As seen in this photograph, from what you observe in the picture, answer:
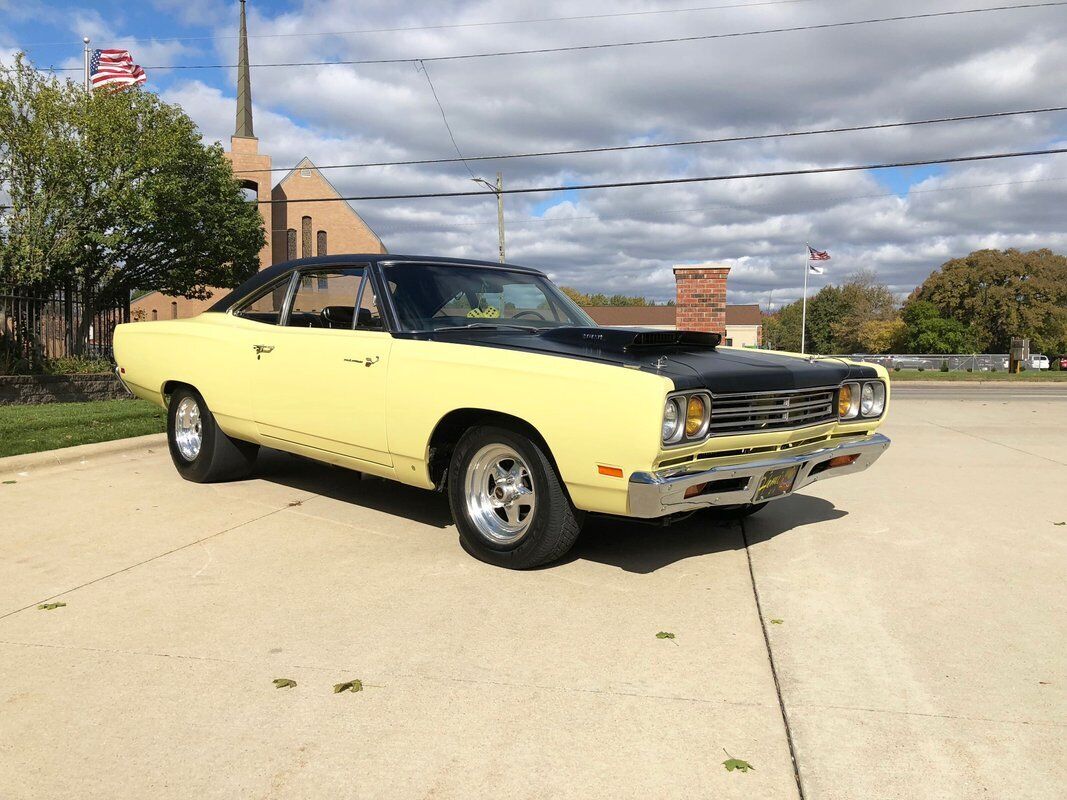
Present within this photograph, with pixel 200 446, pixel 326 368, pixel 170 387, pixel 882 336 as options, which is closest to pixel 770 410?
pixel 326 368

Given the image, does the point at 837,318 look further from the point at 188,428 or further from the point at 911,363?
the point at 188,428

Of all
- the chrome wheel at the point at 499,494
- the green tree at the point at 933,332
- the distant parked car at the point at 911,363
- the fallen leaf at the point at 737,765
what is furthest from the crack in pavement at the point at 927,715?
the green tree at the point at 933,332

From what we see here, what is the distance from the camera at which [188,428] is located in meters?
6.65

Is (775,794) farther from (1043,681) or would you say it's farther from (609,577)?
(609,577)

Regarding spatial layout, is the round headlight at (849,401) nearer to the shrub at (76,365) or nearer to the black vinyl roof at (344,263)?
the black vinyl roof at (344,263)

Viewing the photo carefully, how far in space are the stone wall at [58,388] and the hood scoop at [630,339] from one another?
11457 millimetres

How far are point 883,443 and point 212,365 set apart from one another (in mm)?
4603

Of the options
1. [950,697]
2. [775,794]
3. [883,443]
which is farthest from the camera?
[883,443]

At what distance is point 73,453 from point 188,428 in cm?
175

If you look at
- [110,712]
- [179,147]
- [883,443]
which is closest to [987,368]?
[179,147]

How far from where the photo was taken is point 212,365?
20.1 feet

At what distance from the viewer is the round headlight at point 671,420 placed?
3750mm

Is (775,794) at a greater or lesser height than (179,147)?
lesser

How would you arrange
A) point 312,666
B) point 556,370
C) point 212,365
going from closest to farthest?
point 312,666
point 556,370
point 212,365
